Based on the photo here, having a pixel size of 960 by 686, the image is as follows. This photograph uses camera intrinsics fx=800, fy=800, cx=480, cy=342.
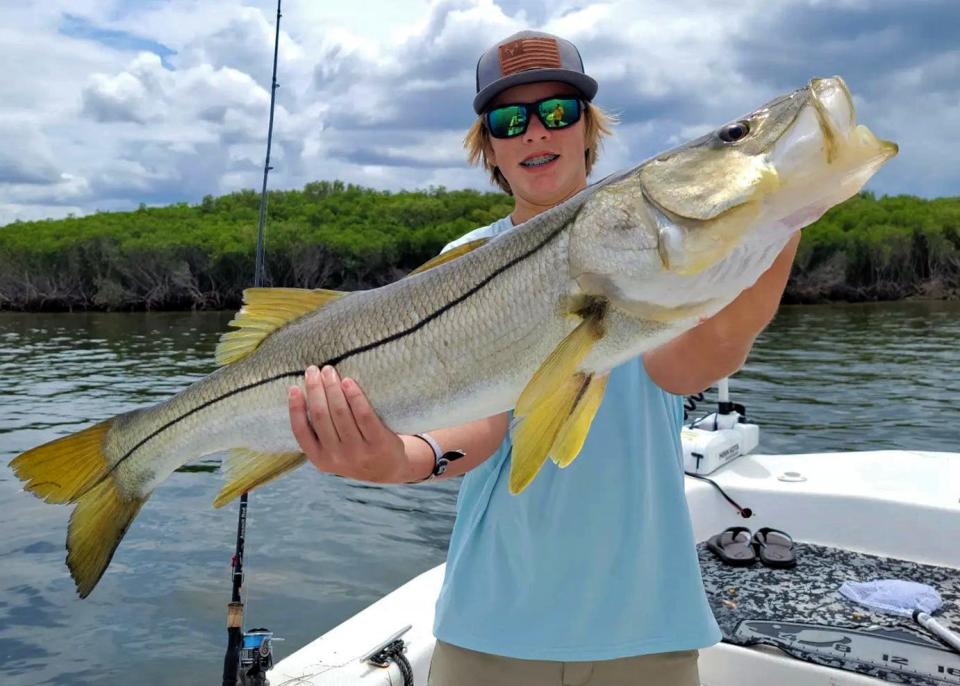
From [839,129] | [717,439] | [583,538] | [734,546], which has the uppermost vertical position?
[839,129]

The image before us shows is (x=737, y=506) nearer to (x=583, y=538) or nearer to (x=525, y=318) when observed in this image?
(x=583, y=538)

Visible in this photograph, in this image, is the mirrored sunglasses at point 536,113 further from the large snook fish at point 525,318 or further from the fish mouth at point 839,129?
the fish mouth at point 839,129

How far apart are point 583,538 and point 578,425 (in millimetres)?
477

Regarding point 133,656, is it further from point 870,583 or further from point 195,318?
point 195,318

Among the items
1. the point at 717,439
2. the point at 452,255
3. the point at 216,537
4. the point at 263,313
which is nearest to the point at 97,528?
the point at 263,313

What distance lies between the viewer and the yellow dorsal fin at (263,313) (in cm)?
241

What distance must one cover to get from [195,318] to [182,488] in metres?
34.0

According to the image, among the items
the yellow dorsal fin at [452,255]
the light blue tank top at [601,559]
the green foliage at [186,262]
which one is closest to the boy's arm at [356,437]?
the light blue tank top at [601,559]

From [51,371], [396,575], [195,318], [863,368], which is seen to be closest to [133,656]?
[396,575]

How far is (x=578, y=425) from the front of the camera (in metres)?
1.82

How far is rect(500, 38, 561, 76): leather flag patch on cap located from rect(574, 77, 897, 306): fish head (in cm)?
87

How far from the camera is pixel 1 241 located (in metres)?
58.7

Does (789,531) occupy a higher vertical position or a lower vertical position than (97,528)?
lower

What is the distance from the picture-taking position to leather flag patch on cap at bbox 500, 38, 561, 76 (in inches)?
101
